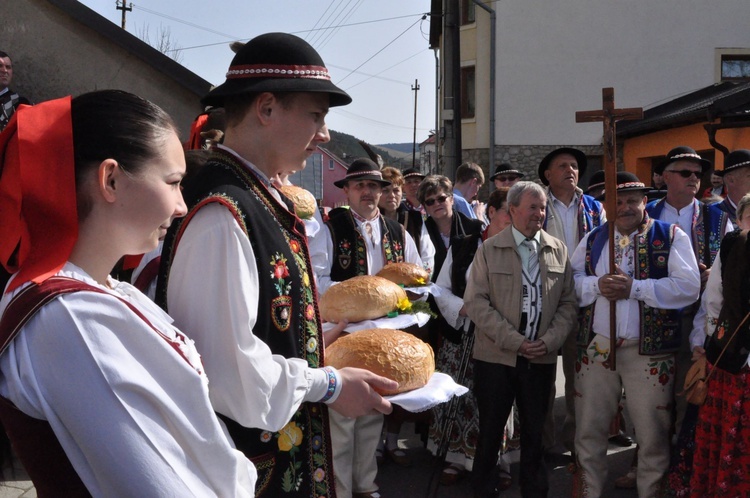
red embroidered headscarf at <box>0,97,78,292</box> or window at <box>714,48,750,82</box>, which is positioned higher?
window at <box>714,48,750,82</box>

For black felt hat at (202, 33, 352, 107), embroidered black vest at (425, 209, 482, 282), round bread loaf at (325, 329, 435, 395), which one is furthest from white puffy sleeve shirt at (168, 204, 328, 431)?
embroidered black vest at (425, 209, 482, 282)

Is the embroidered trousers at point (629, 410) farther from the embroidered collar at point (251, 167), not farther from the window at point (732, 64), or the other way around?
the window at point (732, 64)

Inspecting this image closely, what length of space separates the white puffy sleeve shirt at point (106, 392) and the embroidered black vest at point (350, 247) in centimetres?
388

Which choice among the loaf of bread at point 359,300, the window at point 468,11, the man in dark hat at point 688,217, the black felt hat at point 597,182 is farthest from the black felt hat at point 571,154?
the window at point 468,11

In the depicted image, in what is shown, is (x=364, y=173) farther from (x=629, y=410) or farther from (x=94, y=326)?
(x=94, y=326)

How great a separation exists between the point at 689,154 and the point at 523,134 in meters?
15.8

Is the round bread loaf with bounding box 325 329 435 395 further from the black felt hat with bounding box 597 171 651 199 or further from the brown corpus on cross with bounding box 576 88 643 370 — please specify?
the black felt hat with bounding box 597 171 651 199

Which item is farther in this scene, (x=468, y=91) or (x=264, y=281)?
(x=468, y=91)

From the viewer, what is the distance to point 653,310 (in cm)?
419

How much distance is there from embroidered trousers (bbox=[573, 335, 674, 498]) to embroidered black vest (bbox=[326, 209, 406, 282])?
5.36ft

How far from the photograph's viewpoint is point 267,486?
1.81 meters

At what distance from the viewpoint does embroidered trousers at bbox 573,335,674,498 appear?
164 inches

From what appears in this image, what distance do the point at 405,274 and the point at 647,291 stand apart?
1573mm

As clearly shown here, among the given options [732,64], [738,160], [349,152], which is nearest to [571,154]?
[738,160]
